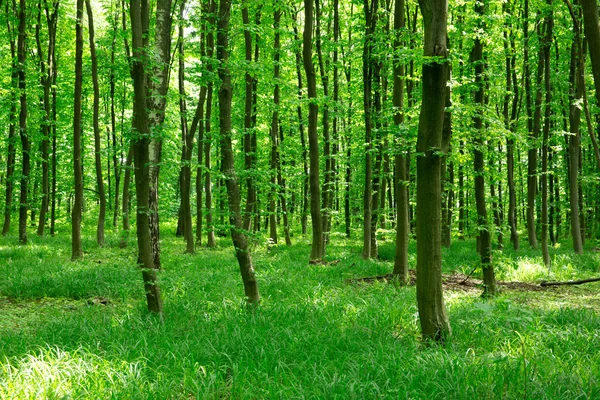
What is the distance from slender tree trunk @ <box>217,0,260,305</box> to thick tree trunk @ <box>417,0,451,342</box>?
9.33 ft

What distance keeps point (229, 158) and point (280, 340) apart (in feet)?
9.92

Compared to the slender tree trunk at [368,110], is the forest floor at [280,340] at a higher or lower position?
lower

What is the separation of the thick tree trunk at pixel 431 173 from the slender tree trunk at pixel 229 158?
284 centimetres

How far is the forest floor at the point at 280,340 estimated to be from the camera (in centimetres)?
391

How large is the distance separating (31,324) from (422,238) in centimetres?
579

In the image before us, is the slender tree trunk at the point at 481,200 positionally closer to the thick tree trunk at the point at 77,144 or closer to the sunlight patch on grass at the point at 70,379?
the sunlight patch on grass at the point at 70,379

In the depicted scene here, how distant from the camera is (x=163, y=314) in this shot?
668 centimetres

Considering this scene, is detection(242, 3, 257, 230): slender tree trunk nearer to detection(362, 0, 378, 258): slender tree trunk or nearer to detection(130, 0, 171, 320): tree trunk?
detection(130, 0, 171, 320): tree trunk

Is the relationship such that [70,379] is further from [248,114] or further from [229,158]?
[248,114]

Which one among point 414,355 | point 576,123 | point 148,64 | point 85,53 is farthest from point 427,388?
point 85,53

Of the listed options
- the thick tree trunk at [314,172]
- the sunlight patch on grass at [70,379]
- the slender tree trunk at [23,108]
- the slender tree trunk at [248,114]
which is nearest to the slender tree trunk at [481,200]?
the slender tree trunk at [248,114]

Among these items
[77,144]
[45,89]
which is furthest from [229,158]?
[45,89]

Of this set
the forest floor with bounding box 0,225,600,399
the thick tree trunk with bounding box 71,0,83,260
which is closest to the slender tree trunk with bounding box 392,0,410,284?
the forest floor with bounding box 0,225,600,399

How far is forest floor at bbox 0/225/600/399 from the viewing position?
3.91 meters
